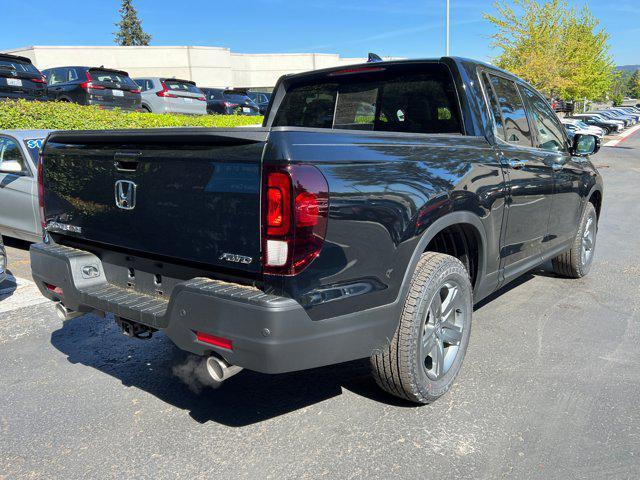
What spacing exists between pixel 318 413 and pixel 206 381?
815 mm

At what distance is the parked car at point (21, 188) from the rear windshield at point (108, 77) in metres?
10.1

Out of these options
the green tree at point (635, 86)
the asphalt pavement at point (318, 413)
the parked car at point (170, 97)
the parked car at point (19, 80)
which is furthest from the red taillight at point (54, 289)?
the green tree at point (635, 86)

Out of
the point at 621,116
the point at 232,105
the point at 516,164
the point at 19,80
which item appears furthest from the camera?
the point at 621,116

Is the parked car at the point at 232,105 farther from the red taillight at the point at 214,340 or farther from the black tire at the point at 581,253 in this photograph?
the red taillight at the point at 214,340

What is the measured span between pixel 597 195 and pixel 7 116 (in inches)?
358

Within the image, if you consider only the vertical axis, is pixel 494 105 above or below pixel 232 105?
above

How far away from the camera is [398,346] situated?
9.64ft

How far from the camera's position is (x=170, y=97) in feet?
61.9

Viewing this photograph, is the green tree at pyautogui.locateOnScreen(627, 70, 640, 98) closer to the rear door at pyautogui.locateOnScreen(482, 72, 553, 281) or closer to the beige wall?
the beige wall

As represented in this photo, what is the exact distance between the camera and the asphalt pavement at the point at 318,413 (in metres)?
2.72

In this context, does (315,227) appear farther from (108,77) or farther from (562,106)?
(562,106)

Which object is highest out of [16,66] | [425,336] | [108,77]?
[16,66]

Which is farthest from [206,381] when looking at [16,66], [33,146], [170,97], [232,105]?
[232,105]

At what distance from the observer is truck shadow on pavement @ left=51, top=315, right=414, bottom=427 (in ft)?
10.8
